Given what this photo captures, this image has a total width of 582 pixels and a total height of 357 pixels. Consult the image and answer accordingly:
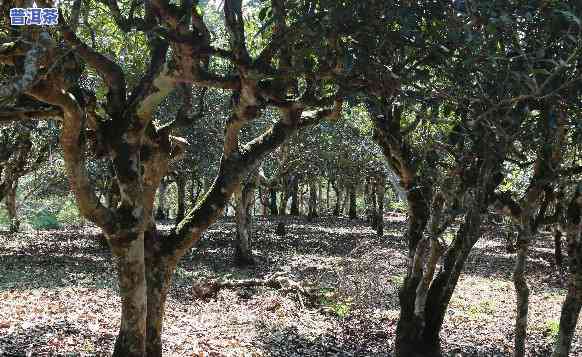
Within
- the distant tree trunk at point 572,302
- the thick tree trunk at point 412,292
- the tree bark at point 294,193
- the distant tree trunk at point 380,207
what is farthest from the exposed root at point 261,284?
the tree bark at point 294,193

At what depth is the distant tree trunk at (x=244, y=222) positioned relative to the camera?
57.0 feet

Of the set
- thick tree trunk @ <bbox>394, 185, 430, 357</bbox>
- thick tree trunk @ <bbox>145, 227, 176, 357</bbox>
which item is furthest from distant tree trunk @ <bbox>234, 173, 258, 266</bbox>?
thick tree trunk @ <bbox>145, 227, 176, 357</bbox>

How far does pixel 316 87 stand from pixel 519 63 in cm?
322

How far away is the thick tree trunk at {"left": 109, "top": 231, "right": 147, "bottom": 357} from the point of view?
20.8 ft

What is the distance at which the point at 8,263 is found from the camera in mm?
17312

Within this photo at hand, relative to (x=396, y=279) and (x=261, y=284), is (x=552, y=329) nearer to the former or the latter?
(x=396, y=279)

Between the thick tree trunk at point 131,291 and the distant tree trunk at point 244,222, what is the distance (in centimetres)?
1070

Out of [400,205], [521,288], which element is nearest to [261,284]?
[400,205]

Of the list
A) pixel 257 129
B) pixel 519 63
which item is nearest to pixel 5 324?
pixel 519 63

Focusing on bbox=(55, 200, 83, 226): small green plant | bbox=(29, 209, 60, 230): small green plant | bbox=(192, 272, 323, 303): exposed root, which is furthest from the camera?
bbox=(55, 200, 83, 226): small green plant

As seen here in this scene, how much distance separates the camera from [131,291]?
21.0 feet

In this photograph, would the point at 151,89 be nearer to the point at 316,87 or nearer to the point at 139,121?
the point at 139,121

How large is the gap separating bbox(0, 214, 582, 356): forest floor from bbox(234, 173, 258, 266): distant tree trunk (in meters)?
0.52

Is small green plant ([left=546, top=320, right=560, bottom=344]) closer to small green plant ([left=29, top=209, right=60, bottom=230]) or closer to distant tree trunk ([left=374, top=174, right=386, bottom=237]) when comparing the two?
distant tree trunk ([left=374, top=174, right=386, bottom=237])
